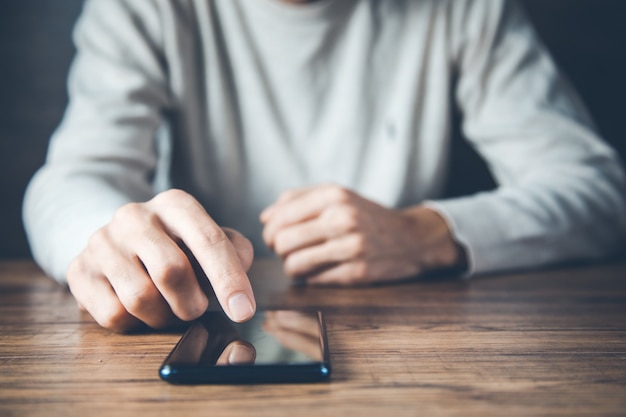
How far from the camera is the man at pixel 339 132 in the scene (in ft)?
2.53

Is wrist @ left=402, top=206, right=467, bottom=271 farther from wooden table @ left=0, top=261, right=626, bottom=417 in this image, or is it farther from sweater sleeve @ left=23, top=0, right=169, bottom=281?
sweater sleeve @ left=23, top=0, right=169, bottom=281

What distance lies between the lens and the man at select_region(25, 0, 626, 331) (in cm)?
77

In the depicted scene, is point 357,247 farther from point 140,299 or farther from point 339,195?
point 140,299

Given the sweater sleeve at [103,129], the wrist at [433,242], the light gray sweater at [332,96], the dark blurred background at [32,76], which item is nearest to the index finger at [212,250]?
the sweater sleeve at [103,129]

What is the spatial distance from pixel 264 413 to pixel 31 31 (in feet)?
4.09

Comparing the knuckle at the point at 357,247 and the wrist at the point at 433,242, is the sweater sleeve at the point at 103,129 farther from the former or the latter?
the wrist at the point at 433,242

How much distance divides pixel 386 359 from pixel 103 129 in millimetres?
671

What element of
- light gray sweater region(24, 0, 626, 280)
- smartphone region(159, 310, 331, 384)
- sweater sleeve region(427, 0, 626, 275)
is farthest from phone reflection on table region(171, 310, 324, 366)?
light gray sweater region(24, 0, 626, 280)

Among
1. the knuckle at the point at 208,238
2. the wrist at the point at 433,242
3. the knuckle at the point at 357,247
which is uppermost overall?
the knuckle at the point at 208,238

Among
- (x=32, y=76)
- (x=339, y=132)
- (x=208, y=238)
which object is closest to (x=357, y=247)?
(x=208, y=238)

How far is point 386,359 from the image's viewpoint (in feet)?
1.39

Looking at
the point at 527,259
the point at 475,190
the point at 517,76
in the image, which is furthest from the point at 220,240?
the point at 475,190

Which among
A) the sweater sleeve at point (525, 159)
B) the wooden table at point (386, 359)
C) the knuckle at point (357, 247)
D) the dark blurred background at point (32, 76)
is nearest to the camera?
the wooden table at point (386, 359)

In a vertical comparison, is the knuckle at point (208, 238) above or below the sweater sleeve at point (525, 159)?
above
